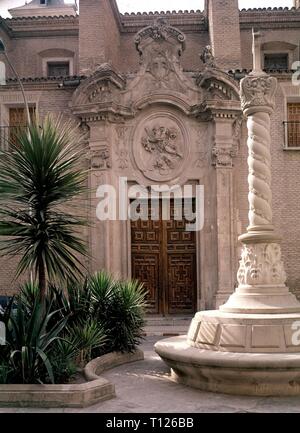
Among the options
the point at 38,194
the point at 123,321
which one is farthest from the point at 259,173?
the point at 123,321

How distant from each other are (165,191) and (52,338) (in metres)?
11.2

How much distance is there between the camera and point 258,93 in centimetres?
893

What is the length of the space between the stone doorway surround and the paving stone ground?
933 cm

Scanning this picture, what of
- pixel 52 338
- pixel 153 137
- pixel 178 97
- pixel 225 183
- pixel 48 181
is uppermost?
pixel 178 97

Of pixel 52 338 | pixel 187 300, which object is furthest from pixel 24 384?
pixel 187 300

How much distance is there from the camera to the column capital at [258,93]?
8.92 m

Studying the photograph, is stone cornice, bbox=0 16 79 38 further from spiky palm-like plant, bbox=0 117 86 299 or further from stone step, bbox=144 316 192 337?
spiky palm-like plant, bbox=0 117 86 299

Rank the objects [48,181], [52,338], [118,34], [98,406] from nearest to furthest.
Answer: [98,406] → [52,338] → [48,181] → [118,34]

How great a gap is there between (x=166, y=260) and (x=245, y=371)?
1150 cm

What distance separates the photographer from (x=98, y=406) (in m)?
6.72

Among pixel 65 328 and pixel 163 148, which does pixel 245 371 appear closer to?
pixel 65 328

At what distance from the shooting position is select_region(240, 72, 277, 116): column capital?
29.3ft
